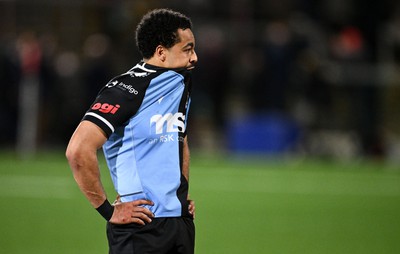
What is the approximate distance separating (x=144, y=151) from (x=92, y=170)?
29 centimetres

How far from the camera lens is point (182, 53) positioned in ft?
15.1

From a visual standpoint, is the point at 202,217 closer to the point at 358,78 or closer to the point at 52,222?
the point at 52,222

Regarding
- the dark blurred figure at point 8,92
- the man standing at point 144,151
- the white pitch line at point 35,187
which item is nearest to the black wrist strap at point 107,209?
the man standing at point 144,151

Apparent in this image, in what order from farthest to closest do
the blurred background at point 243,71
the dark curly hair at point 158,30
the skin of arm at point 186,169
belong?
the blurred background at point 243,71 → the skin of arm at point 186,169 → the dark curly hair at point 158,30

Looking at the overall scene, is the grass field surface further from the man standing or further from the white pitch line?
the man standing

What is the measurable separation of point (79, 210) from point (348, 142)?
9021mm

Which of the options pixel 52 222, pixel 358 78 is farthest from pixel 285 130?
pixel 52 222

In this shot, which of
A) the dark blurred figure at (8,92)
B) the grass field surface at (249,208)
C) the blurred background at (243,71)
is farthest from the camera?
the blurred background at (243,71)

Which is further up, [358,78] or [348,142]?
[358,78]

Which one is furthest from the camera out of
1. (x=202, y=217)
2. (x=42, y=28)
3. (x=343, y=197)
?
(x=42, y=28)

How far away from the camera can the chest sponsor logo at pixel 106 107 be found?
13.9ft

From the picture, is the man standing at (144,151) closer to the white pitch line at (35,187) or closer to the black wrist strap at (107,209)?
the black wrist strap at (107,209)

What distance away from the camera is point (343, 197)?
1252cm

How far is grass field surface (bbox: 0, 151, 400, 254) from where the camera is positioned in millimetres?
8820
